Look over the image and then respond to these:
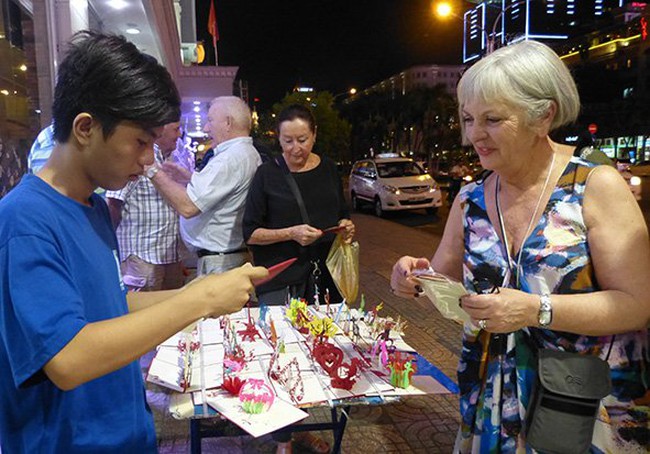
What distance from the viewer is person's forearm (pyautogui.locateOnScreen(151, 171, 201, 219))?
330 cm

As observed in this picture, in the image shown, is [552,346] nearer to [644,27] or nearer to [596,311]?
[596,311]

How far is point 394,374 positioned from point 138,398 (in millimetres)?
1005

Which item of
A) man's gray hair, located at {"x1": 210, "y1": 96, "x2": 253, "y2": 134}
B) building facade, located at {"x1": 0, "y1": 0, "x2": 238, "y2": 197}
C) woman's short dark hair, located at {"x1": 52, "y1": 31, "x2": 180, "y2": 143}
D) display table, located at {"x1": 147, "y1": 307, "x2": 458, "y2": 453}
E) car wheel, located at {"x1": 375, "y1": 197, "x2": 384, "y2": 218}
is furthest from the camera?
car wheel, located at {"x1": 375, "y1": 197, "x2": 384, "y2": 218}

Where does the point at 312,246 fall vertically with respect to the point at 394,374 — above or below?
above

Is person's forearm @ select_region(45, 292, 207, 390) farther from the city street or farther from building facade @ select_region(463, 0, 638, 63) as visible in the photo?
building facade @ select_region(463, 0, 638, 63)

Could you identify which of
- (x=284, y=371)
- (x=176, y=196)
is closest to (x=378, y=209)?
(x=176, y=196)

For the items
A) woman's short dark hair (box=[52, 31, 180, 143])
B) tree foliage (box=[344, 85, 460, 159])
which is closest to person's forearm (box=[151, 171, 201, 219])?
woman's short dark hair (box=[52, 31, 180, 143])

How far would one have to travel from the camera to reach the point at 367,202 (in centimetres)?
1714

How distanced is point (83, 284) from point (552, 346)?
136cm

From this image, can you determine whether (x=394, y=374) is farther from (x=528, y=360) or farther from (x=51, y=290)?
(x=51, y=290)

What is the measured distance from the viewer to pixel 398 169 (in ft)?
53.4

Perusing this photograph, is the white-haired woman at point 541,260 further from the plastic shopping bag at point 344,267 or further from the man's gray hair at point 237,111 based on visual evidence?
the man's gray hair at point 237,111

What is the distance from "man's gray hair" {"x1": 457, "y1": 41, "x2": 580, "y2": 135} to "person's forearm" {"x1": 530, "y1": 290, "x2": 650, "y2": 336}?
559mm

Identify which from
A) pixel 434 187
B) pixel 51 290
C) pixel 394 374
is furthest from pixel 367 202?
pixel 51 290
